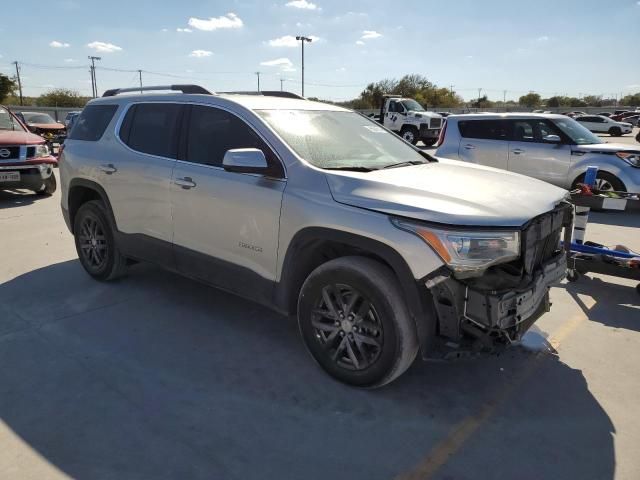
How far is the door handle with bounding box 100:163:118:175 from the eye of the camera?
188 inches

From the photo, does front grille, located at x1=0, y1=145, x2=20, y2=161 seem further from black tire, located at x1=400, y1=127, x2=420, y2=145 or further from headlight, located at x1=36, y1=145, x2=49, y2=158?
black tire, located at x1=400, y1=127, x2=420, y2=145

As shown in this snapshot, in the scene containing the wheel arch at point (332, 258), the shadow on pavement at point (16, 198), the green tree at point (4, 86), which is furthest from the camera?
the green tree at point (4, 86)

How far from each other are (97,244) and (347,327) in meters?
3.18

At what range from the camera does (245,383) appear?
11.2ft

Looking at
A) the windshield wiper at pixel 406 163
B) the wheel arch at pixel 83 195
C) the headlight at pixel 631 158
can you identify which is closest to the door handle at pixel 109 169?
the wheel arch at pixel 83 195

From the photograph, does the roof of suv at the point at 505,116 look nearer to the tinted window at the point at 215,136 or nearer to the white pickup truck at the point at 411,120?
the tinted window at the point at 215,136

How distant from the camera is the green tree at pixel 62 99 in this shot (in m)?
78.6

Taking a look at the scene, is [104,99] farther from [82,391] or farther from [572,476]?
[572,476]

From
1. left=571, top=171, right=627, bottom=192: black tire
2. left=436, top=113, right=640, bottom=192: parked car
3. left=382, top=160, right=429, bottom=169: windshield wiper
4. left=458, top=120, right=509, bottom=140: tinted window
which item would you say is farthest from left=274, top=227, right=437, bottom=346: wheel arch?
left=458, top=120, right=509, bottom=140: tinted window

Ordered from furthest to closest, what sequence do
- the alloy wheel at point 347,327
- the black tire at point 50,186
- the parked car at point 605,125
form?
the parked car at point 605,125, the black tire at point 50,186, the alloy wheel at point 347,327

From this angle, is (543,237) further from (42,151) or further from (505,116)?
(42,151)

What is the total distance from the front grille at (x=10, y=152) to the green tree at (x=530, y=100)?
104 meters

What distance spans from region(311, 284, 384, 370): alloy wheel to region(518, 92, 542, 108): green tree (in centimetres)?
10748

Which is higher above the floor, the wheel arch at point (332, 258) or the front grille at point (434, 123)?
the front grille at point (434, 123)
